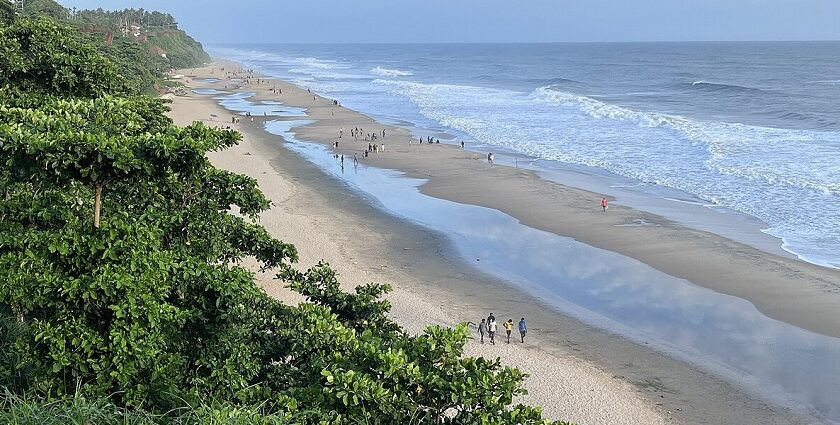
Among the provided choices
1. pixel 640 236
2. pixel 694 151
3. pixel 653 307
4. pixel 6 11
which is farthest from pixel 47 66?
pixel 694 151

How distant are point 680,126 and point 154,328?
52.3m

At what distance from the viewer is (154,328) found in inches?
272

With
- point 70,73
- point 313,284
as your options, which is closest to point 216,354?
point 313,284

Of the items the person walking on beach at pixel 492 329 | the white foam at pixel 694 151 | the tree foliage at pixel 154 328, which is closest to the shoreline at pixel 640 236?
the white foam at pixel 694 151

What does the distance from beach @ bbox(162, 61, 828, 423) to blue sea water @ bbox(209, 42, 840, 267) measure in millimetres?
3281

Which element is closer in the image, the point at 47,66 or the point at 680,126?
the point at 47,66

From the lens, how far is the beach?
16.2 meters

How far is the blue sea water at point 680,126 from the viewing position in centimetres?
3209

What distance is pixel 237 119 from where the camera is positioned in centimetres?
5875

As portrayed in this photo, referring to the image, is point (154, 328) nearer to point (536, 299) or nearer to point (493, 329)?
point (493, 329)

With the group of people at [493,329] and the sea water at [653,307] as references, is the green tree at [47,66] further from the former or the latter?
the sea water at [653,307]

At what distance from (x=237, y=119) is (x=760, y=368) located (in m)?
47.6

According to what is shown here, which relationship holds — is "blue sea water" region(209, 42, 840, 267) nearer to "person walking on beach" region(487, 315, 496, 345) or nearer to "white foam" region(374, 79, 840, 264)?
"white foam" region(374, 79, 840, 264)

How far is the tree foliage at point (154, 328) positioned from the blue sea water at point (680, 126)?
20740mm
